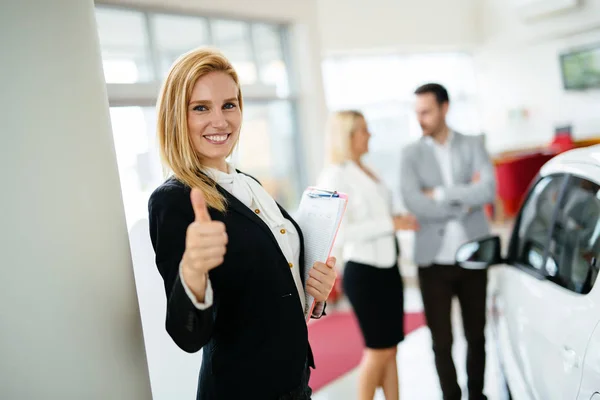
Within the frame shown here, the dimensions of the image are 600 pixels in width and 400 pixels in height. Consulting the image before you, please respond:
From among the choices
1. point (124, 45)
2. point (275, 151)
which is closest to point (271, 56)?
point (275, 151)

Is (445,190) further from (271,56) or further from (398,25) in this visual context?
(398,25)

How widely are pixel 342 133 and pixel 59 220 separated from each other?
1893 millimetres

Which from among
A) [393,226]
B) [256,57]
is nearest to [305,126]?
[256,57]

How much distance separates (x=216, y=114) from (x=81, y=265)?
17.7 inches

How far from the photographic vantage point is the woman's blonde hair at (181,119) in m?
1.31

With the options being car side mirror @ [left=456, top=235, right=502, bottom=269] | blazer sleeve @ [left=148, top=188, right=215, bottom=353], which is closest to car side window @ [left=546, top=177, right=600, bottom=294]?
car side mirror @ [left=456, top=235, right=502, bottom=269]

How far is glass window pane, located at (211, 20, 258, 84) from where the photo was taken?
4941mm

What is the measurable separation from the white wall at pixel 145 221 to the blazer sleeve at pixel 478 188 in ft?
5.10

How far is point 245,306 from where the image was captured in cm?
130

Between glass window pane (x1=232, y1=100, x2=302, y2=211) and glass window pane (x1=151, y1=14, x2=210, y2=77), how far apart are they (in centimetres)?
104

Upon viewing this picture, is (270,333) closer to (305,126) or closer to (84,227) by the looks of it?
(84,227)

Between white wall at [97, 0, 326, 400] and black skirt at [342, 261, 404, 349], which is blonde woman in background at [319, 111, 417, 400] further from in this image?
white wall at [97, 0, 326, 400]

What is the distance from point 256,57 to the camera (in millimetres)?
5324

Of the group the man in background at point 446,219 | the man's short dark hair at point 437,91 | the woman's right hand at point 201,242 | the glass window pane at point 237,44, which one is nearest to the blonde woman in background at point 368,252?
the man in background at point 446,219
